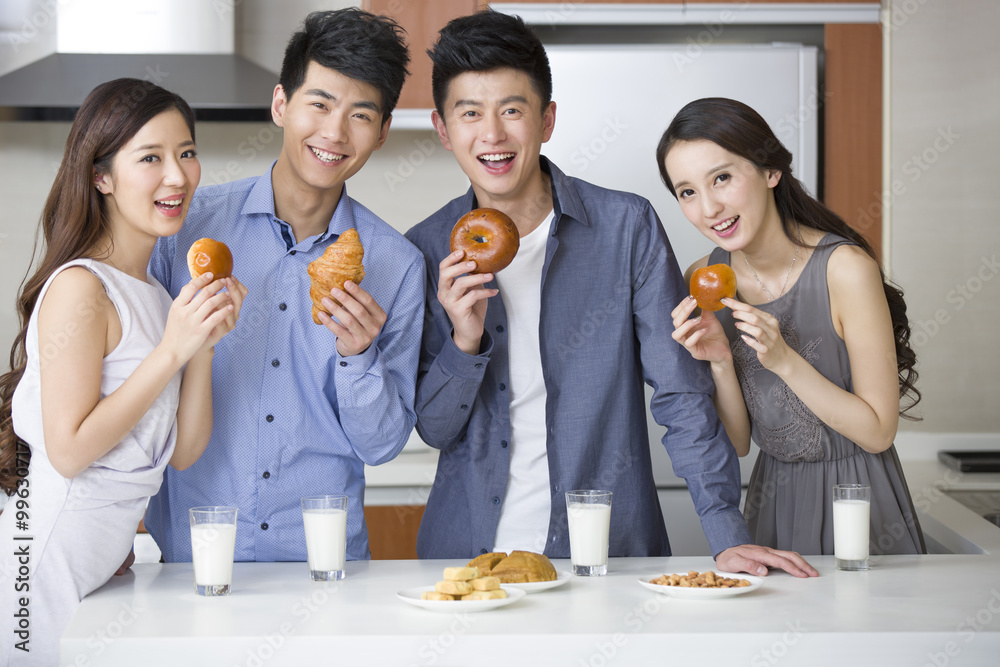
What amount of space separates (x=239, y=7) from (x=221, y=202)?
179 centimetres

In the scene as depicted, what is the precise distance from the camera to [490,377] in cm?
189

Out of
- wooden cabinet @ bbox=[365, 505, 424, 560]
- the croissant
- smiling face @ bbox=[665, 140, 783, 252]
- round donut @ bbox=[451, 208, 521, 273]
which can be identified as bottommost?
wooden cabinet @ bbox=[365, 505, 424, 560]

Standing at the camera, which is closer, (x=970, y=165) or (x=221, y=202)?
(x=221, y=202)

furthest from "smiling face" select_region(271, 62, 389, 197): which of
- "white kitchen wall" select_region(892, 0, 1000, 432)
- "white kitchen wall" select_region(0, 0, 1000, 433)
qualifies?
"white kitchen wall" select_region(892, 0, 1000, 432)

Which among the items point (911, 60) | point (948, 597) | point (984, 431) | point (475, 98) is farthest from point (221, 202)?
point (984, 431)

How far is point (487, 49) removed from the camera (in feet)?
5.96

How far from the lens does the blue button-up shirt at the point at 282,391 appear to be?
177 cm

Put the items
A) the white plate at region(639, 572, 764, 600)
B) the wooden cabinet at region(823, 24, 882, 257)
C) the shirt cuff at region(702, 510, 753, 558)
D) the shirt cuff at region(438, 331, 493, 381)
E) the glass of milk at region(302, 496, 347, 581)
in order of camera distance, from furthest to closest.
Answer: the wooden cabinet at region(823, 24, 882, 257) → the shirt cuff at region(438, 331, 493, 381) → the shirt cuff at region(702, 510, 753, 558) → the glass of milk at region(302, 496, 347, 581) → the white plate at region(639, 572, 764, 600)

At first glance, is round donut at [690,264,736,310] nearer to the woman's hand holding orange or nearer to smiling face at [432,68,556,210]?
the woman's hand holding orange

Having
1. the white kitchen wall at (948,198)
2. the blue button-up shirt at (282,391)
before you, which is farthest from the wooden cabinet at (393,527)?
the white kitchen wall at (948,198)

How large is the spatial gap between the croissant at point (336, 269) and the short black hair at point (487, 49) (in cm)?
46

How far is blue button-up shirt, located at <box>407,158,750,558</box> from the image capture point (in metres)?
1.82

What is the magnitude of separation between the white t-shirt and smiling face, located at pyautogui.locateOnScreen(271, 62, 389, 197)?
406mm

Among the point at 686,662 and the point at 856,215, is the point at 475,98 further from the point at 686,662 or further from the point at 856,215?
the point at 856,215
